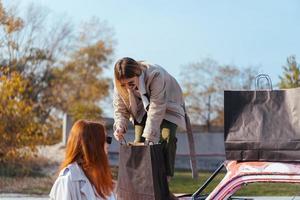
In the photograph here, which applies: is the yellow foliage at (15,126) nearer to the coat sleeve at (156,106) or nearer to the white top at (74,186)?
the coat sleeve at (156,106)

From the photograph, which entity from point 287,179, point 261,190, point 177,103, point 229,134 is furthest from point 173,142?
point 261,190

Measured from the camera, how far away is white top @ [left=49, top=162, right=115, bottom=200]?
3646mm

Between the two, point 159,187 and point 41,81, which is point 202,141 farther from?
point 159,187

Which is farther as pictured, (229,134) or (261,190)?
(261,190)

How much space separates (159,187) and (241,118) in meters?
0.65

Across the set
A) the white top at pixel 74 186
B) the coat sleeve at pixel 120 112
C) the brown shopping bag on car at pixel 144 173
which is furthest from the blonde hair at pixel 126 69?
the white top at pixel 74 186

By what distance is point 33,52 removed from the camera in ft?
123

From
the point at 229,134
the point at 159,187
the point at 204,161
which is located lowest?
the point at 204,161

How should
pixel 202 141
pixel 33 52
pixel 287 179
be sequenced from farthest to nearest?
pixel 33 52
pixel 202 141
pixel 287 179

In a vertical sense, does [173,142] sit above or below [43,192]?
above

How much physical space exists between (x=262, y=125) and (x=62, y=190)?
3.96ft

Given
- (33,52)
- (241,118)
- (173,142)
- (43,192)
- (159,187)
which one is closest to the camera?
(241,118)

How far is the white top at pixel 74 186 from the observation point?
3.65 metres

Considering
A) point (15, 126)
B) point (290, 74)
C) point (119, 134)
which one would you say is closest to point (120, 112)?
point (119, 134)
